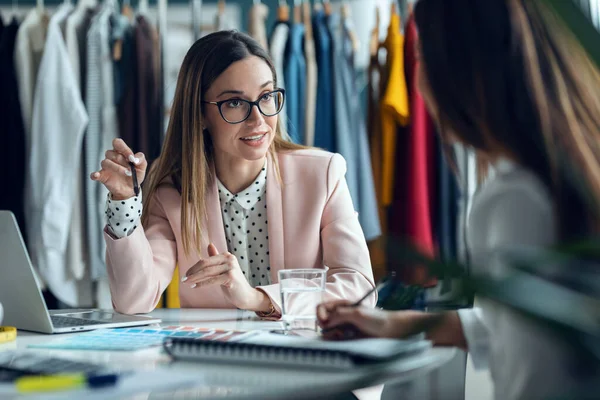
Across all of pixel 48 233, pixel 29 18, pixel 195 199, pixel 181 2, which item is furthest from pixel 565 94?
pixel 181 2

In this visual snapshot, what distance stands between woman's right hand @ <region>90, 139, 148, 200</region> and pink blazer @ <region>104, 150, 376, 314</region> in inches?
4.2

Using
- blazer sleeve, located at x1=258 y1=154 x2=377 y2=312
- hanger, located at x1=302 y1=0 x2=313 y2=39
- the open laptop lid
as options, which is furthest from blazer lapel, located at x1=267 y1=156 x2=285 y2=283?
hanger, located at x1=302 y1=0 x2=313 y2=39

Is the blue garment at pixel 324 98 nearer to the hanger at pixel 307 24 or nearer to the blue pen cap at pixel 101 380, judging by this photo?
the hanger at pixel 307 24

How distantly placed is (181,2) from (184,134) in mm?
1610

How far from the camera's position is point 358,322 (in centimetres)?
100

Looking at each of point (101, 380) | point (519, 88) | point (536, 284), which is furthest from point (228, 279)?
point (536, 284)

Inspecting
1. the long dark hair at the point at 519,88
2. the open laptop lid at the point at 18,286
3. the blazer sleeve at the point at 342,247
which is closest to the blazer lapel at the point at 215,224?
the blazer sleeve at the point at 342,247

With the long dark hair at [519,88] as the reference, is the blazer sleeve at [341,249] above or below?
below

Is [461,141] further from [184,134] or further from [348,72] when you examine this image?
[348,72]

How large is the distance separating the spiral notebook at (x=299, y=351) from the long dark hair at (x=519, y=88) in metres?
0.25

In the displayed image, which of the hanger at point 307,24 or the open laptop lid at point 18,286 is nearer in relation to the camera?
the open laptop lid at point 18,286

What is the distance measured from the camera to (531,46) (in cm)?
86

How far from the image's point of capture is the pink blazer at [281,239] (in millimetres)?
1582

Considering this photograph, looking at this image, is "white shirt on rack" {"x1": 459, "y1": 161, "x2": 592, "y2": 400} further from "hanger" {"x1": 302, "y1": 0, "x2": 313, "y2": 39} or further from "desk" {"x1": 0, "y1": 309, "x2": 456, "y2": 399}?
"hanger" {"x1": 302, "y1": 0, "x2": 313, "y2": 39}
